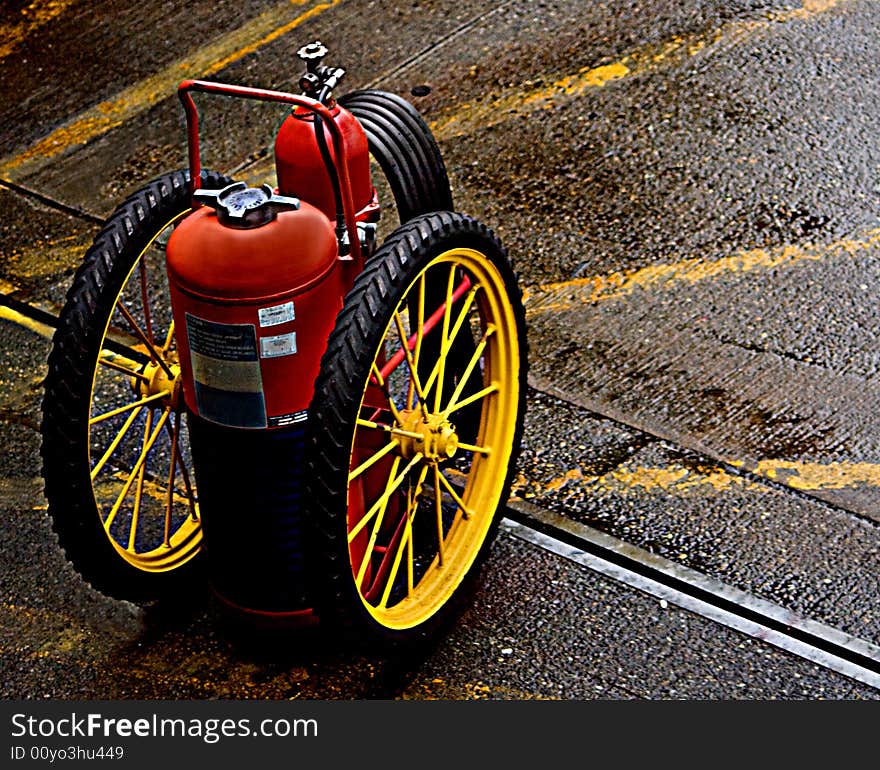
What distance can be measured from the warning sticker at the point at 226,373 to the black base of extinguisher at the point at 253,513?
45 mm

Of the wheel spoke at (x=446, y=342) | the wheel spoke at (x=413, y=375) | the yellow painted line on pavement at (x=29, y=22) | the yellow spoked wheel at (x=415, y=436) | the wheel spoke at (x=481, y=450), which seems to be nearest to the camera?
the yellow spoked wheel at (x=415, y=436)

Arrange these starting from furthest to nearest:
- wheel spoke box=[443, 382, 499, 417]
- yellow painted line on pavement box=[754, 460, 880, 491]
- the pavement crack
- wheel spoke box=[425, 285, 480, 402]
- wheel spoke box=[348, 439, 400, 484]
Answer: the pavement crack < yellow painted line on pavement box=[754, 460, 880, 491] < wheel spoke box=[443, 382, 499, 417] < wheel spoke box=[425, 285, 480, 402] < wheel spoke box=[348, 439, 400, 484]

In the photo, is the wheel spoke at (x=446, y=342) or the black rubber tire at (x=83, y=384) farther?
the wheel spoke at (x=446, y=342)

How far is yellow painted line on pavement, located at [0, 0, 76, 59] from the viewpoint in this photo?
6.59 m

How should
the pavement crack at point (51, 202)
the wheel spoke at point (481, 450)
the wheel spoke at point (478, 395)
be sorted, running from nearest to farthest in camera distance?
the wheel spoke at point (478, 395), the wheel spoke at point (481, 450), the pavement crack at point (51, 202)

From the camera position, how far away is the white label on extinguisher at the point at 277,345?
2.99 meters

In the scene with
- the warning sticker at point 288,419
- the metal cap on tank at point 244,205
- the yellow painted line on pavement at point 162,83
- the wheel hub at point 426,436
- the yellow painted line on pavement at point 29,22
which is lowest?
the wheel hub at point 426,436

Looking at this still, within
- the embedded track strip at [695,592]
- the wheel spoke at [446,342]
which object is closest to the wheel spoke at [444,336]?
the wheel spoke at [446,342]

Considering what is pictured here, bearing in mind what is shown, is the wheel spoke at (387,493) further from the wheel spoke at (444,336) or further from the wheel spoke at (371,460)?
the wheel spoke at (444,336)

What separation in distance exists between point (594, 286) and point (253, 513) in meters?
1.98

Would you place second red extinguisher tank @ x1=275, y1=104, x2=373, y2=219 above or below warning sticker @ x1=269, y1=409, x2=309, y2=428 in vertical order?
above

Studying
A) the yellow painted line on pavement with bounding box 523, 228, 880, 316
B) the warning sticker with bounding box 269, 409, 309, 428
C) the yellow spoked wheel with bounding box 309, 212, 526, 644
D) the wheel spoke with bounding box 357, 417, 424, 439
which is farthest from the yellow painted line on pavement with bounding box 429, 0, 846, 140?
the warning sticker with bounding box 269, 409, 309, 428

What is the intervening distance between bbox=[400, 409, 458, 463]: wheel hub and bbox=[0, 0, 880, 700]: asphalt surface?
1.92 feet

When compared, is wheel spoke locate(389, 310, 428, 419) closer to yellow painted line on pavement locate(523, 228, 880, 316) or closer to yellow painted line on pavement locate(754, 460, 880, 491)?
yellow painted line on pavement locate(754, 460, 880, 491)
